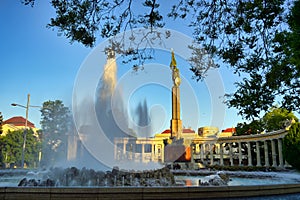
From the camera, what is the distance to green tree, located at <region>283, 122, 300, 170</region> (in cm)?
2627

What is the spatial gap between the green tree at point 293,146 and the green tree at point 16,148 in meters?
42.2

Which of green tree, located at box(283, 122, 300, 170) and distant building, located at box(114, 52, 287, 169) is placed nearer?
green tree, located at box(283, 122, 300, 170)

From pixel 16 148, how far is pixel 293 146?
150ft

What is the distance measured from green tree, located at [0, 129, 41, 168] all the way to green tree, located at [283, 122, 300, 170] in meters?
42.2

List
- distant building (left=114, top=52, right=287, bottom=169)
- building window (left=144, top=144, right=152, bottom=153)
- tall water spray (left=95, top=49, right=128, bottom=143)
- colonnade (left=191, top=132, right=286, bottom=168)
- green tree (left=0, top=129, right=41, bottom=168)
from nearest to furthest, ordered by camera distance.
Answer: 1. tall water spray (left=95, top=49, right=128, bottom=143)
2. distant building (left=114, top=52, right=287, bottom=169)
3. colonnade (left=191, top=132, right=286, bottom=168)
4. green tree (left=0, top=129, right=41, bottom=168)
5. building window (left=144, top=144, right=152, bottom=153)

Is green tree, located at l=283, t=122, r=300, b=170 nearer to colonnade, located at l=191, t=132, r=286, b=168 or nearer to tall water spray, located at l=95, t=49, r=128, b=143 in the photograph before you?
colonnade, located at l=191, t=132, r=286, b=168

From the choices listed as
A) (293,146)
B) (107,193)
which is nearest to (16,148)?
(293,146)

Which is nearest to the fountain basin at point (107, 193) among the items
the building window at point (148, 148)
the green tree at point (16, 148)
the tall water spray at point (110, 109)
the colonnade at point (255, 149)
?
the tall water spray at point (110, 109)

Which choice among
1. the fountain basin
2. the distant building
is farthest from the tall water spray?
the fountain basin

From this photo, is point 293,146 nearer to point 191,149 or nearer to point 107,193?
point 191,149

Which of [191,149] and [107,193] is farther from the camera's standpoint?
[191,149]

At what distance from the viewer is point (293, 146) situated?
88.5 ft

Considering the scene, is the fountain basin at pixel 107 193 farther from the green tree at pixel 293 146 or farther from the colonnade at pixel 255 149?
the colonnade at pixel 255 149

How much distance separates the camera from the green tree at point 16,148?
5069cm
